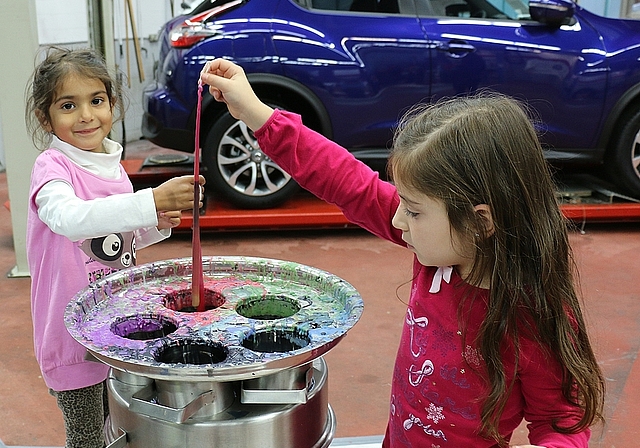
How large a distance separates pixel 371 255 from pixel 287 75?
39.9 inches

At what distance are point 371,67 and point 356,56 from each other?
0.10 m

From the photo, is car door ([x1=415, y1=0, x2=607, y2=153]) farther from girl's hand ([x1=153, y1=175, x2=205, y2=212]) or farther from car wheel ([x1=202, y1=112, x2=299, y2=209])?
girl's hand ([x1=153, y1=175, x2=205, y2=212])

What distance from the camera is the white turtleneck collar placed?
142 centimetres

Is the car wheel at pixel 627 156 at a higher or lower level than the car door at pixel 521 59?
lower

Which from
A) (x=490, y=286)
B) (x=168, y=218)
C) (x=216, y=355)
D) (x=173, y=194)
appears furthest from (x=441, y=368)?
(x=168, y=218)

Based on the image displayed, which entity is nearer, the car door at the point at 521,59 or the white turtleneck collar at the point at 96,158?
the white turtleneck collar at the point at 96,158

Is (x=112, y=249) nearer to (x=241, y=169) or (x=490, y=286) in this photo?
(x=490, y=286)

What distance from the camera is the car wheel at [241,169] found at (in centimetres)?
368

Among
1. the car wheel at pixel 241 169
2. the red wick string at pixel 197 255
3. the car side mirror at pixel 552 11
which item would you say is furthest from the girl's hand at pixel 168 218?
the car side mirror at pixel 552 11

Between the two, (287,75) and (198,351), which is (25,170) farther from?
(198,351)

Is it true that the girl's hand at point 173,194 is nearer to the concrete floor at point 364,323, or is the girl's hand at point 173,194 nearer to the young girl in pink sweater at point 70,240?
the young girl in pink sweater at point 70,240

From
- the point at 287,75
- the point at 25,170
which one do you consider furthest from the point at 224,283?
the point at 287,75

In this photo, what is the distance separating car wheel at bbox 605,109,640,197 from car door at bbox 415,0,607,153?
0.17 meters

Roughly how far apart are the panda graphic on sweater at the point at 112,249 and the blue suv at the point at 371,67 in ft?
7.35
